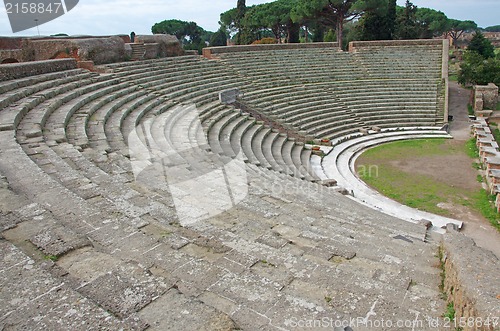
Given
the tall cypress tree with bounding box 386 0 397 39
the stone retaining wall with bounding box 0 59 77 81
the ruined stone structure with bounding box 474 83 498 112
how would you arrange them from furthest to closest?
the tall cypress tree with bounding box 386 0 397 39
the ruined stone structure with bounding box 474 83 498 112
the stone retaining wall with bounding box 0 59 77 81

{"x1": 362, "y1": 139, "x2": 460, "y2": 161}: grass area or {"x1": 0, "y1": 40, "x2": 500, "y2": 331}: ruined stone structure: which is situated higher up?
{"x1": 0, "y1": 40, "x2": 500, "y2": 331}: ruined stone structure

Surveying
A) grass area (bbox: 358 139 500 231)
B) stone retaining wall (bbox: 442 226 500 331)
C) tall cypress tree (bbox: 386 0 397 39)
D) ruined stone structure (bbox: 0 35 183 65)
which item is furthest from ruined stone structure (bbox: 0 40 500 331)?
tall cypress tree (bbox: 386 0 397 39)

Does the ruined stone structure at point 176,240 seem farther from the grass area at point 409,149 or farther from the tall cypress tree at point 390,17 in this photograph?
the tall cypress tree at point 390,17

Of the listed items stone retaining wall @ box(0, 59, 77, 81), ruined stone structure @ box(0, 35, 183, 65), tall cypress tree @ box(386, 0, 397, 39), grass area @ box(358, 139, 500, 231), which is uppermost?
tall cypress tree @ box(386, 0, 397, 39)

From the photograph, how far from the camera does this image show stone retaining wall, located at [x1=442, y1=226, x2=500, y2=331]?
108 inches

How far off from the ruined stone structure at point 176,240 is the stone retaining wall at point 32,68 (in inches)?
18.4

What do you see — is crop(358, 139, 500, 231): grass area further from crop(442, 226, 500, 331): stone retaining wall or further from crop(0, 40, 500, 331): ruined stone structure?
crop(442, 226, 500, 331): stone retaining wall

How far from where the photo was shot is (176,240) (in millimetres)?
4023

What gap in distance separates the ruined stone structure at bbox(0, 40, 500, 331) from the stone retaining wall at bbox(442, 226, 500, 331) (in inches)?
0.8

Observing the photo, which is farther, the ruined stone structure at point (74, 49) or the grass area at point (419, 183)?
the ruined stone structure at point (74, 49)

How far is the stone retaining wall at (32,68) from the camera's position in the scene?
11172 mm

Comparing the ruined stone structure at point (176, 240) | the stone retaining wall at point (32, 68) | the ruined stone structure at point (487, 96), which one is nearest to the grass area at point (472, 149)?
the ruined stone structure at point (487, 96)

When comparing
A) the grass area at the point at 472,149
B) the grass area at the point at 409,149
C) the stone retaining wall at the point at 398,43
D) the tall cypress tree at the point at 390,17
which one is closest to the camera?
the grass area at the point at 472,149

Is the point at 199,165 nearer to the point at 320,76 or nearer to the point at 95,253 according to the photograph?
the point at 95,253
